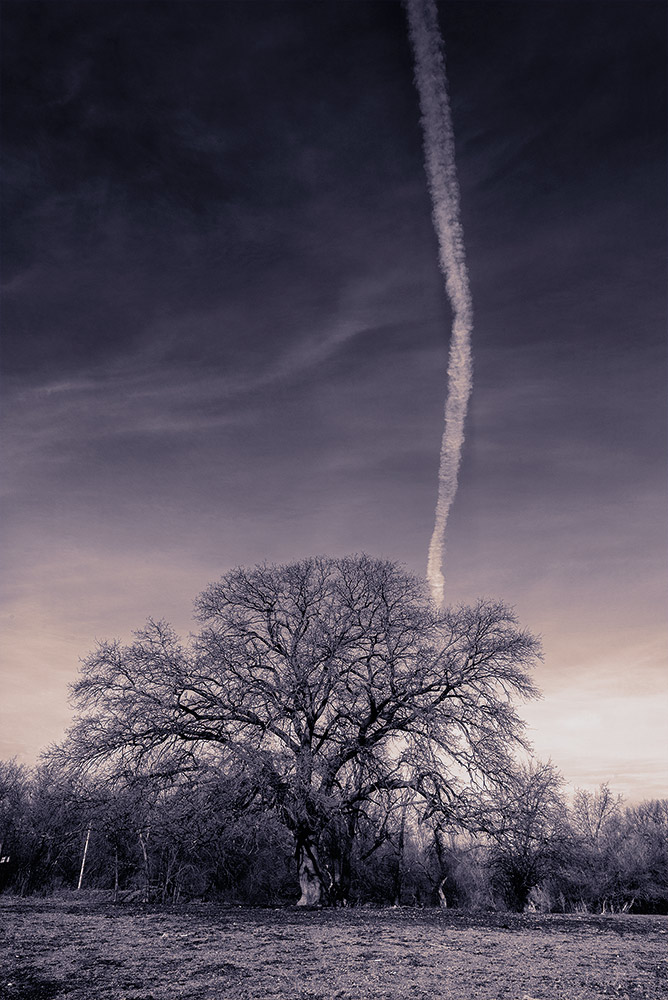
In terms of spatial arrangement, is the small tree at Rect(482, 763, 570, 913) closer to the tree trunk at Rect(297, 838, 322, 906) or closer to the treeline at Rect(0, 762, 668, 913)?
the treeline at Rect(0, 762, 668, 913)

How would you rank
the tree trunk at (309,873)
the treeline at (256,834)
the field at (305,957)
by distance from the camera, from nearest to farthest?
the field at (305,957) → the treeline at (256,834) → the tree trunk at (309,873)

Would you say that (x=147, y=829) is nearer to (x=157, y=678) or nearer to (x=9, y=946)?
(x=157, y=678)

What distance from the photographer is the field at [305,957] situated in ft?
22.7

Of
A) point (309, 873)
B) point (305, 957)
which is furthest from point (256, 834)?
point (305, 957)

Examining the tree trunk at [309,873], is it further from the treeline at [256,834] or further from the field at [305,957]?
the field at [305,957]

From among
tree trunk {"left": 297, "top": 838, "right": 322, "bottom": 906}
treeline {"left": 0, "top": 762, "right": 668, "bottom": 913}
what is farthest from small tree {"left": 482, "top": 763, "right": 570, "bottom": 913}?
tree trunk {"left": 297, "top": 838, "right": 322, "bottom": 906}

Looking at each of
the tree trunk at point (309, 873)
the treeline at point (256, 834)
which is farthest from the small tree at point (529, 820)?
the tree trunk at point (309, 873)

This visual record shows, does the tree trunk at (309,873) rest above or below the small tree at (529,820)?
below

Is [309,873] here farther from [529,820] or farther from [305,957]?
[305,957]

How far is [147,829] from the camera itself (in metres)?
14.8

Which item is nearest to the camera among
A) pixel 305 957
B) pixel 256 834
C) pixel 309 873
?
pixel 305 957

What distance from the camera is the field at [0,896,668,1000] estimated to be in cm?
691

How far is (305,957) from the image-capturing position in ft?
28.9

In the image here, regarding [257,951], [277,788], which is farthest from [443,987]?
[277,788]
